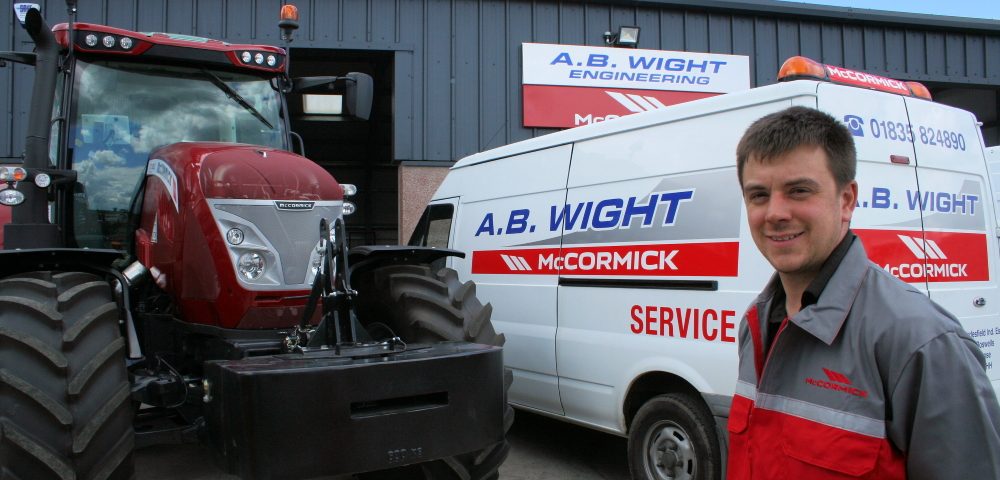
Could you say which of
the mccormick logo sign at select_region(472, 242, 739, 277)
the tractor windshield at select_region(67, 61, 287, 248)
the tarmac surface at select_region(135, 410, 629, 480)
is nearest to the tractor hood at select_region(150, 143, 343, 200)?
the tractor windshield at select_region(67, 61, 287, 248)

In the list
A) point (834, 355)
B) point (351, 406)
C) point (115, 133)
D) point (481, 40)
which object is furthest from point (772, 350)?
point (481, 40)

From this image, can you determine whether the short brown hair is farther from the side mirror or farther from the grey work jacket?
the side mirror

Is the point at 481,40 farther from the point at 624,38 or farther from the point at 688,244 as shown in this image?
the point at 688,244

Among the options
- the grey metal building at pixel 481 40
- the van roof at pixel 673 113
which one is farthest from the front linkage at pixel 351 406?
the grey metal building at pixel 481 40

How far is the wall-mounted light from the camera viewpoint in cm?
1156

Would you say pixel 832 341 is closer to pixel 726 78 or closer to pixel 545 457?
pixel 545 457

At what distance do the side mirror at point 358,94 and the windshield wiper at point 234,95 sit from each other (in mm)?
561

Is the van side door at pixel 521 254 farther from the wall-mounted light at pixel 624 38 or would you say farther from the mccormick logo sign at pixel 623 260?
the wall-mounted light at pixel 624 38

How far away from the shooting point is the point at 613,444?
644 cm

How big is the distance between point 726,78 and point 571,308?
8.11 meters

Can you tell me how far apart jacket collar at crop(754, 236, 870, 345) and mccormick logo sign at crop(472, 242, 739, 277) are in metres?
2.59

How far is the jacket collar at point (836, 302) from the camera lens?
4.91 ft

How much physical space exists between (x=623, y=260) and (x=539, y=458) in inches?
77.8

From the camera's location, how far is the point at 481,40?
11422mm
